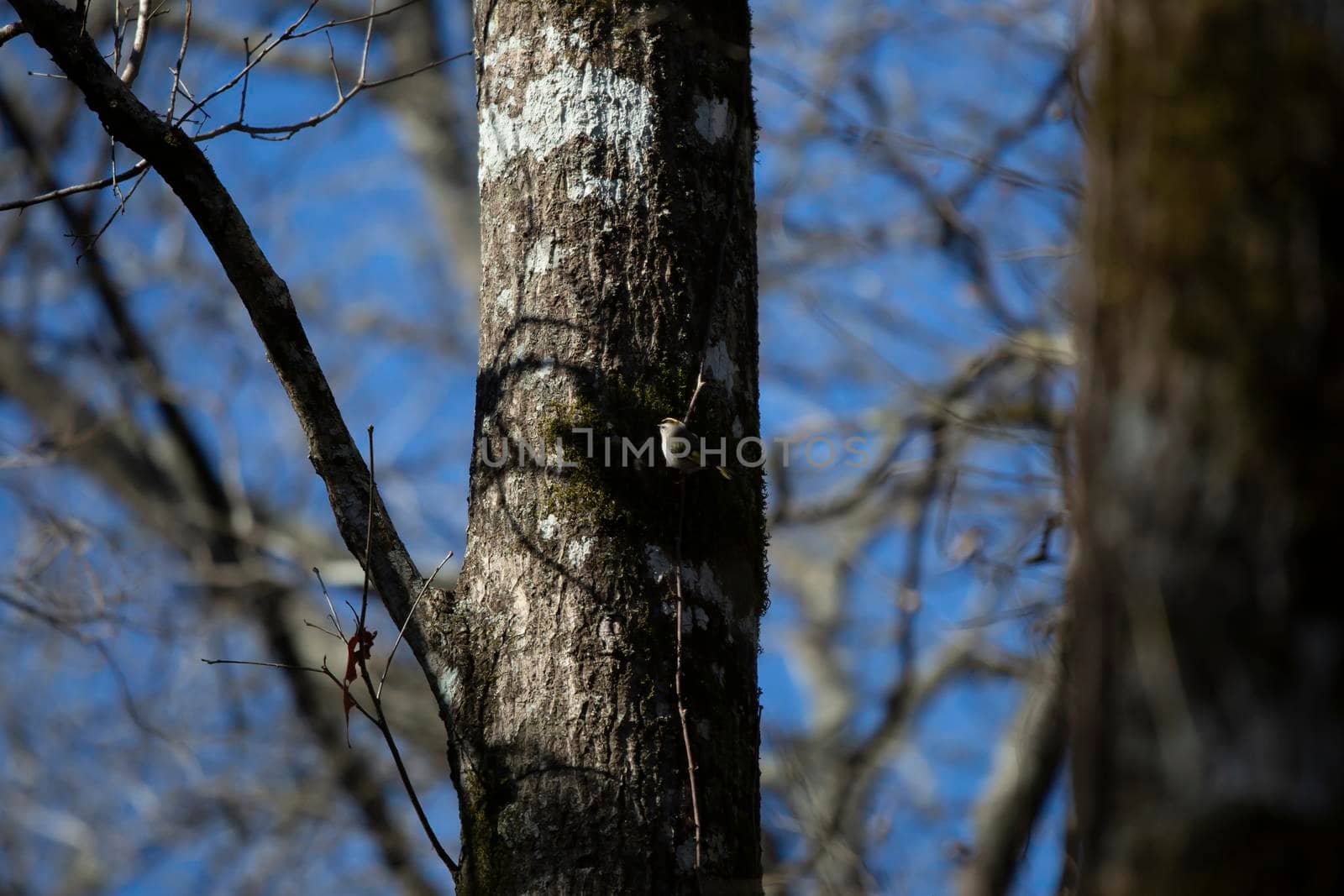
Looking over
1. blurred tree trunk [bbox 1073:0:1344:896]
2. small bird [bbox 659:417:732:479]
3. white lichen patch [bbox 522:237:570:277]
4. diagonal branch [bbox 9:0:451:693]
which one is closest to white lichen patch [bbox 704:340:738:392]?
small bird [bbox 659:417:732:479]

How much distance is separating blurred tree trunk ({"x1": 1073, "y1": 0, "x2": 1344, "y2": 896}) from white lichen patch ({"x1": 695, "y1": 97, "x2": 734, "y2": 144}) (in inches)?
41.8

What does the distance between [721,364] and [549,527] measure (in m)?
0.39

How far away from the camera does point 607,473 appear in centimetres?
175

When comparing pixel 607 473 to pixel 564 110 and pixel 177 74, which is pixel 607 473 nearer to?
pixel 564 110

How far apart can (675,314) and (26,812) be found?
28.0ft

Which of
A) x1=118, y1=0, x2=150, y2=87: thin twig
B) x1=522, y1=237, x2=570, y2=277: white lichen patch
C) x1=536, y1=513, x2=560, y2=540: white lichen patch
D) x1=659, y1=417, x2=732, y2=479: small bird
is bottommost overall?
x1=536, y1=513, x2=560, y2=540: white lichen patch

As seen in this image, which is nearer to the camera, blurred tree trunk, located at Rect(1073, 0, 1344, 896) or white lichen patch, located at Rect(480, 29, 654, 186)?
blurred tree trunk, located at Rect(1073, 0, 1344, 896)

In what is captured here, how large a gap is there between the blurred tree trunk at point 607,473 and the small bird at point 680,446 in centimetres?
3

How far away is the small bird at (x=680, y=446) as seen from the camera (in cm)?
173

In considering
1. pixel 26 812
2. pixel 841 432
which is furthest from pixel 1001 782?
pixel 26 812

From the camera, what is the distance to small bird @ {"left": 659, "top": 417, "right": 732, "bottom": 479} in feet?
5.68

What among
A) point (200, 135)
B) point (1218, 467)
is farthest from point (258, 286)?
point (1218, 467)

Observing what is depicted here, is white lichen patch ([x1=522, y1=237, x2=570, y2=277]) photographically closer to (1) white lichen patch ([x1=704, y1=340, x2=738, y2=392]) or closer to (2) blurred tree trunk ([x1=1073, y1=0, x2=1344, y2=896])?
(1) white lichen patch ([x1=704, y1=340, x2=738, y2=392])

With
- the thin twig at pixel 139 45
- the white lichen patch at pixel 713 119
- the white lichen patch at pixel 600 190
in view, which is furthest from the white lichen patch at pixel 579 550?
the thin twig at pixel 139 45
